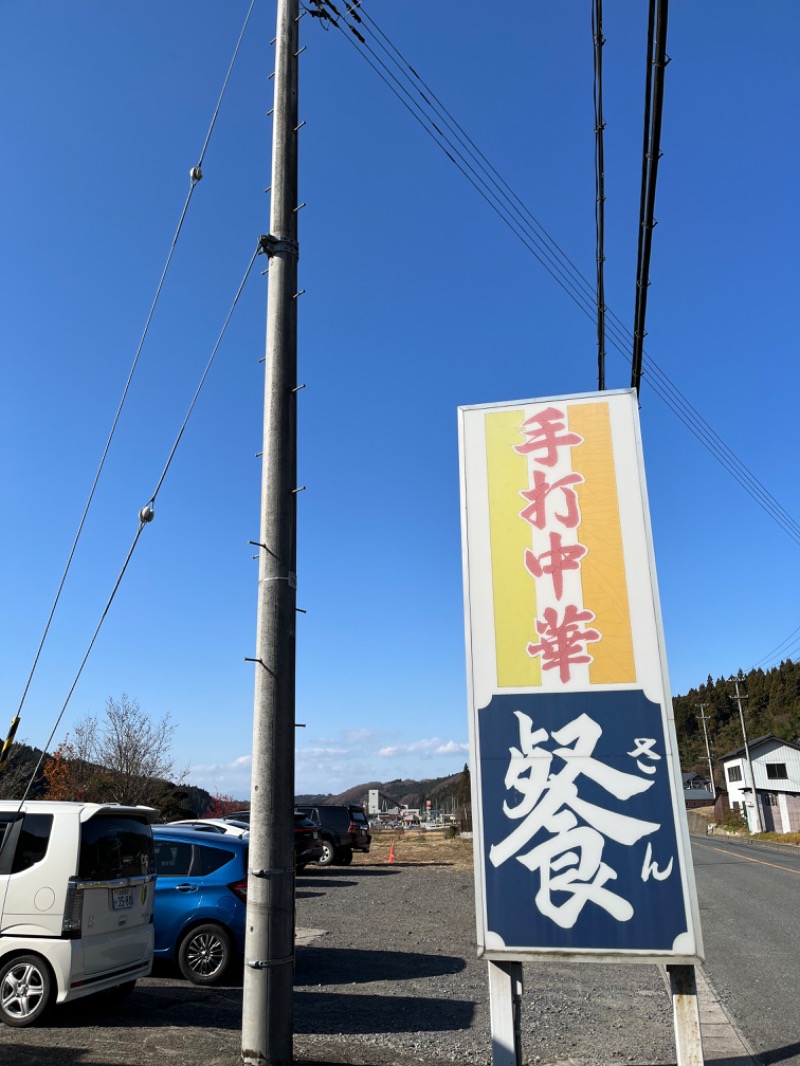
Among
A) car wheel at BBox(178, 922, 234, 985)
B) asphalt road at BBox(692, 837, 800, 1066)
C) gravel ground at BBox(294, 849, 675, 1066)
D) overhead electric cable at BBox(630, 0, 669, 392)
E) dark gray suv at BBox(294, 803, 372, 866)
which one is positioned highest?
overhead electric cable at BBox(630, 0, 669, 392)

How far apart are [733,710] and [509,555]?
5300 inches

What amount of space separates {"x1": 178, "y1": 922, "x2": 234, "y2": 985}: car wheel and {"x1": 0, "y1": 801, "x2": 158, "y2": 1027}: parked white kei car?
1012 millimetres

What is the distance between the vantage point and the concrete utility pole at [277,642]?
4676mm

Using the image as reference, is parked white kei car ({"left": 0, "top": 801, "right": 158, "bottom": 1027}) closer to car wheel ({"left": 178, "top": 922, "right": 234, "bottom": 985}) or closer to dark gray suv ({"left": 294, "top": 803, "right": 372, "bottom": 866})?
car wheel ({"left": 178, "top": 922, "right": 234, "bottom": 985})

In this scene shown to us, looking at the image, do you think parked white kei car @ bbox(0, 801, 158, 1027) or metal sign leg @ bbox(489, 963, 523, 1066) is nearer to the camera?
metal sign leg @ bbox(489, 963, 523, 1066)

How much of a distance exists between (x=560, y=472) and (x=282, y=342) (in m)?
2.38

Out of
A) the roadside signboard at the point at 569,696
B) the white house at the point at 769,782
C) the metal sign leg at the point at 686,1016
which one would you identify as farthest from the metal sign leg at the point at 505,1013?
the white house at the point at 769,782

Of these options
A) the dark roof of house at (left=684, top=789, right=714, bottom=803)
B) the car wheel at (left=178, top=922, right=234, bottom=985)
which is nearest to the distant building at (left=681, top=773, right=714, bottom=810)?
the dark roof of house at (left=684, top=789, right=714, bottom=803)

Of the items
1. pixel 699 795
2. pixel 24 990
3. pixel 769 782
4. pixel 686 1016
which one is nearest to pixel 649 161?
pixel 686 1016

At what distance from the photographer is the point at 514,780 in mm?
4887

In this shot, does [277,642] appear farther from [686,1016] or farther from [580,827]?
[686,1016]

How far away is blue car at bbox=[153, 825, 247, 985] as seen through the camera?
26.7 ft

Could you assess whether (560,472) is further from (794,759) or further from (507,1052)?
(794,759)

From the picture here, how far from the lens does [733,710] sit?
411 ft
